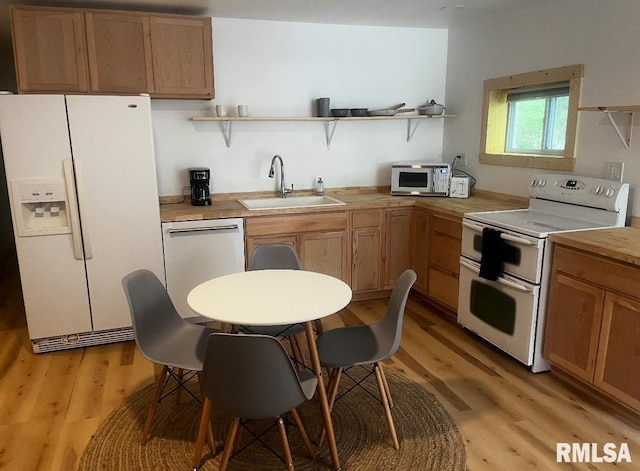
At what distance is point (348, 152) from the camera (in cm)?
440

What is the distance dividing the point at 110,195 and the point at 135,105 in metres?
0.62

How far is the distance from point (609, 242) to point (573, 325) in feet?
1.63

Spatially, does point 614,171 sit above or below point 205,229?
above

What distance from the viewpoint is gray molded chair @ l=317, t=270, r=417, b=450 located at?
2.15 meters

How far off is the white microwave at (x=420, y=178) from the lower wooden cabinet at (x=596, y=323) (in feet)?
4.96

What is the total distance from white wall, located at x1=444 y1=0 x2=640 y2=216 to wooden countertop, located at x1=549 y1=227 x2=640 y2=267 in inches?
12.0

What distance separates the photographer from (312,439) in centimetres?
231

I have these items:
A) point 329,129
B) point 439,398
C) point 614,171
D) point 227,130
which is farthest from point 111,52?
point 614,171

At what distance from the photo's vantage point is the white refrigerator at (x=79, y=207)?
297 cm

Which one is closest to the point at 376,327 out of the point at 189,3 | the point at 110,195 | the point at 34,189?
the point at 110,195

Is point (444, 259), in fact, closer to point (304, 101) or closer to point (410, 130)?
point (410, 130)

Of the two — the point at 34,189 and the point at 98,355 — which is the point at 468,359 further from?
the point at 34,189

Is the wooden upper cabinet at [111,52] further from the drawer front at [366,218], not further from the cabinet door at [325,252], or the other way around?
the drawer front at [366,218]

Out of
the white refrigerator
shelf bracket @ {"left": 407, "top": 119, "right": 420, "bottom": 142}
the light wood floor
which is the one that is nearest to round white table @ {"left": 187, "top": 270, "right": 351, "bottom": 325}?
the light wood floor
